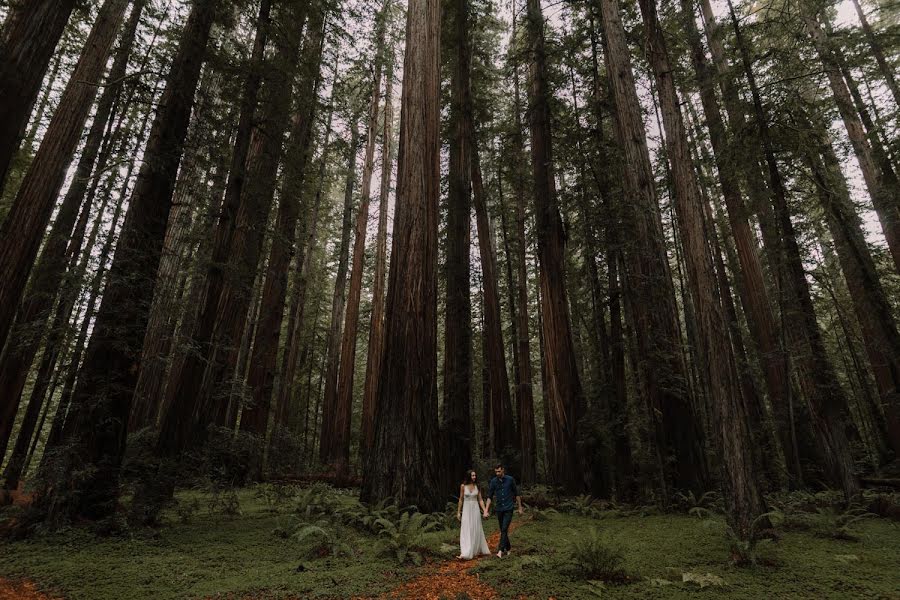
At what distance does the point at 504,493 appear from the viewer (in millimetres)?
5988

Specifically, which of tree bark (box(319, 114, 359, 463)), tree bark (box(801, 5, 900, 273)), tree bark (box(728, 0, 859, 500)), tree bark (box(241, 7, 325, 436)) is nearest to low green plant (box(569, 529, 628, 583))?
tree bark (box(728, 0, 859, 500))

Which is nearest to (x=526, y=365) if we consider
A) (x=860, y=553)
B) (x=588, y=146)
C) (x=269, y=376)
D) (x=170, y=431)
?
(x=588, y=146)

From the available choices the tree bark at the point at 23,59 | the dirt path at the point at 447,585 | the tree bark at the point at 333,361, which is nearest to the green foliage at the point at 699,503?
the dirt path at the point at 447,585

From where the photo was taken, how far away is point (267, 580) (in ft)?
13.8

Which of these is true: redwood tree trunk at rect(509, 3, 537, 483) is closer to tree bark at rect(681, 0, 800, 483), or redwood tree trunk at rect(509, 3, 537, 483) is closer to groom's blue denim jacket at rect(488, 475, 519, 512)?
tree bark at rect(681, 0, 800, 483)

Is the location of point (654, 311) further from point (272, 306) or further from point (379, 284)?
point (272, 306)

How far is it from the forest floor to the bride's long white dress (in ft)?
0.53

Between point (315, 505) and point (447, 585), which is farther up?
point (315, 505)

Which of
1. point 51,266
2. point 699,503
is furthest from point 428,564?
Answer: point 51,266

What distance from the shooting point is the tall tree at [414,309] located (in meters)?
6.40

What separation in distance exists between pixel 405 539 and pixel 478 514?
1073mm

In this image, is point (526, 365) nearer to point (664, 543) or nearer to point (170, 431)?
point (664, 543)

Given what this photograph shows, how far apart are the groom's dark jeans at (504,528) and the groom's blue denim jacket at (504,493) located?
0.18 ft

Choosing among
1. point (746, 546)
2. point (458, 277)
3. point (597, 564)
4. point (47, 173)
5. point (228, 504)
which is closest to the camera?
point (597, 564)
